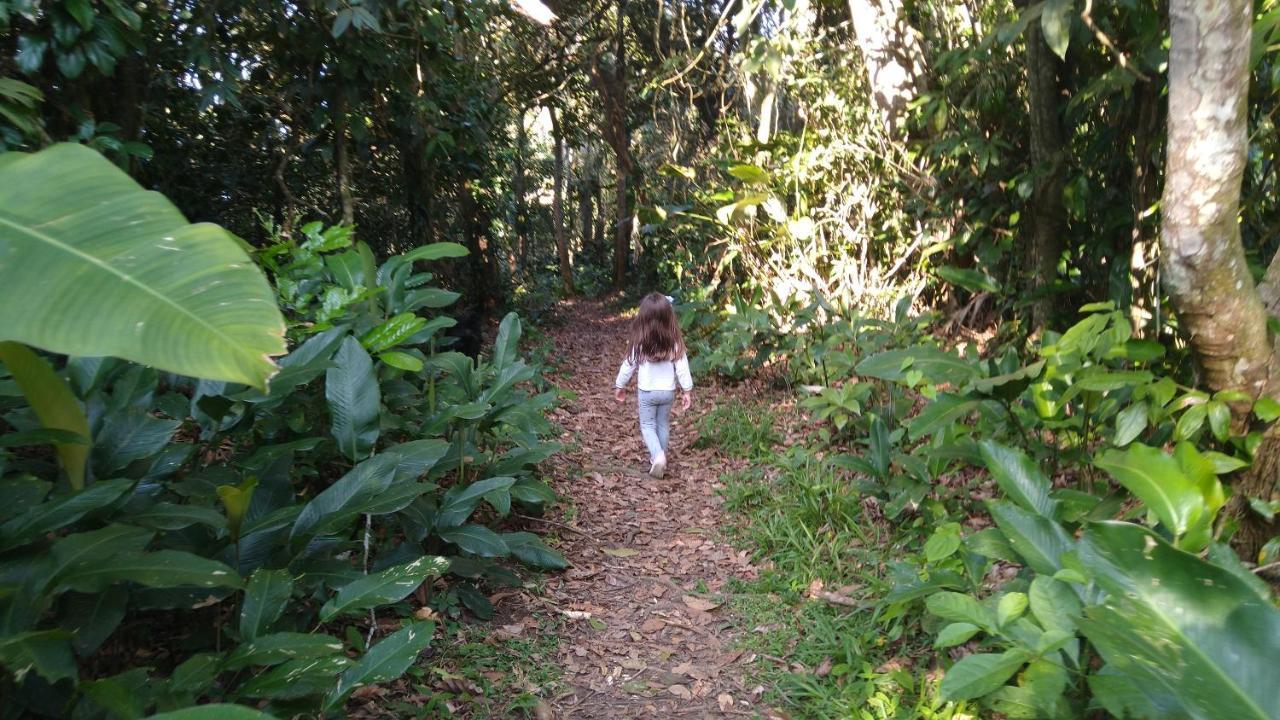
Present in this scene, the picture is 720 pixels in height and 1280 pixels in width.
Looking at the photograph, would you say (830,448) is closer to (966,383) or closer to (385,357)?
(966,383)

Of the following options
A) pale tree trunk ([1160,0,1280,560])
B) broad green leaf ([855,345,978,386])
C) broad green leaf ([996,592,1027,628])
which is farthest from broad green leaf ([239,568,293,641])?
pale tree trunk ([1160,0,1280,560])

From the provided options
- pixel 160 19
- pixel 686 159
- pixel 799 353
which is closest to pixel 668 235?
pixel 686 159

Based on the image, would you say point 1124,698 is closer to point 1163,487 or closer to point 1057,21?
point 1163,487

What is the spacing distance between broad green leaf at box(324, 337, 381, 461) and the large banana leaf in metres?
2.04

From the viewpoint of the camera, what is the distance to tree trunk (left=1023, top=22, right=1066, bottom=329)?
5.46 m

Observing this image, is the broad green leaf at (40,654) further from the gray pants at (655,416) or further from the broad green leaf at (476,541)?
the gray pants at (655,416)

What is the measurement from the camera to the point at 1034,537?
8.64ft

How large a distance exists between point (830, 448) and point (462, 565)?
3.10 metres

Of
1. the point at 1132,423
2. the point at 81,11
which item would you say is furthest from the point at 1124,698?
the point at 81,11

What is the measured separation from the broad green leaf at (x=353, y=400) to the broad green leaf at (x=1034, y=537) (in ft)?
8.55

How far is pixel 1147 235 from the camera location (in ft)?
15.7

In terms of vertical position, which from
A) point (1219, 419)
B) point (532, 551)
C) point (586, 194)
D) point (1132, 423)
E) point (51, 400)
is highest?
point (586, 194)

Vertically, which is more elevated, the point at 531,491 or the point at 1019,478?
the point at 1019,478

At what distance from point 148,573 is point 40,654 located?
28 cm
